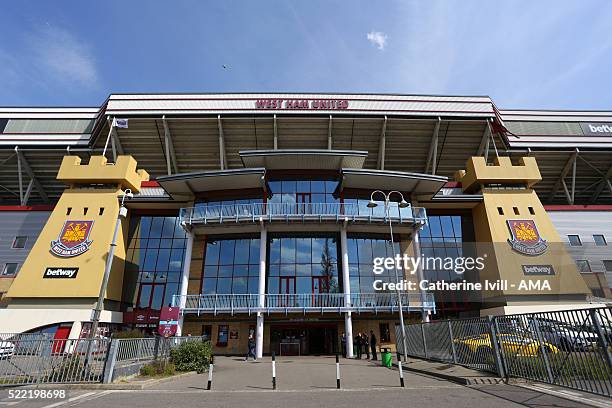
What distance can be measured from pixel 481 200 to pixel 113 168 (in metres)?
30.5

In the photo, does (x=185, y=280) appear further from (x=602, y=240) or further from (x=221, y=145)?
(x=602, y=240)

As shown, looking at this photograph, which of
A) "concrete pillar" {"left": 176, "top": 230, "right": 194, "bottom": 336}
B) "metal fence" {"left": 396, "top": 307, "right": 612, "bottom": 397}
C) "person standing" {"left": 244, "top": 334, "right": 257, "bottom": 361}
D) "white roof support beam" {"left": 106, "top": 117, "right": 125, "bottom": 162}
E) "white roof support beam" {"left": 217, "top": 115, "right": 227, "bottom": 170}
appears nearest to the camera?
"metal fence" {"left": 396, "top": 307, "right": 612, "bottom": 397}

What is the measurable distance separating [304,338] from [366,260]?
7247 mm

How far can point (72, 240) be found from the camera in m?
23.4

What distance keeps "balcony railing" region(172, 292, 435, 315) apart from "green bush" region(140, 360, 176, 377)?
26.8 feet

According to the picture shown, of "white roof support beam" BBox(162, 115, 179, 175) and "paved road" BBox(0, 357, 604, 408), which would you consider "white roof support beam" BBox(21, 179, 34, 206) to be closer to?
"white roof support beam" BBox(162, 115, 179, 175)

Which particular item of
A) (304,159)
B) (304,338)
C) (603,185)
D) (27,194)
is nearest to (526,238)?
(304,159)

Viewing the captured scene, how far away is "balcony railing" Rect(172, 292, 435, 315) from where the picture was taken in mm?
20523

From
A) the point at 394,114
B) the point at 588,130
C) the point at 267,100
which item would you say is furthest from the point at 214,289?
the point at 588,130

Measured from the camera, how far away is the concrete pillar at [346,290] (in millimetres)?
20344

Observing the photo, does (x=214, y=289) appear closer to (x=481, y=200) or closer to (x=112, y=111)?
(x=112, y=111)

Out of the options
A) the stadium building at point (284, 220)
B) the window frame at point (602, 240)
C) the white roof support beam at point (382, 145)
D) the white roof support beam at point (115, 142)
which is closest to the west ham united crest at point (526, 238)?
the stadium building at point (284, 220)

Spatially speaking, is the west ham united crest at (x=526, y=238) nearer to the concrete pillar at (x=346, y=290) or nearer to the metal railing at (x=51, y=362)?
the concrete pillar at (x=346, y=290)

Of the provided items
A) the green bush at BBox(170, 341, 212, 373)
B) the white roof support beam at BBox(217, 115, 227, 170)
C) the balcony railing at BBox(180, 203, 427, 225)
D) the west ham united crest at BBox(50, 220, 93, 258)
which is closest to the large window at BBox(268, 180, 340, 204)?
the balcony railing at BBox(180, 203, 427, 225)
